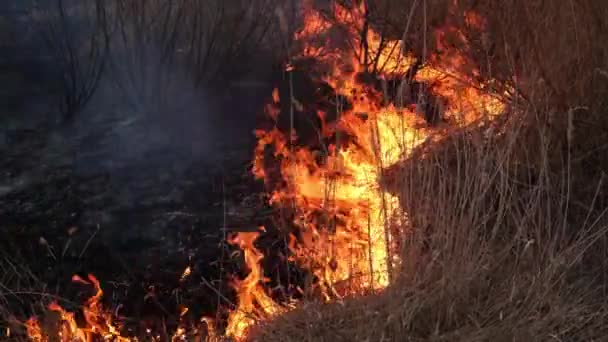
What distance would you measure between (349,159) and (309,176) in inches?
15.6

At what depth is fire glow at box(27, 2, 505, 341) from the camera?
3229 millimetres

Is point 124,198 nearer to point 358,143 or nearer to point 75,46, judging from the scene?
point 358,143

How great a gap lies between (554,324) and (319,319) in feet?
2.88

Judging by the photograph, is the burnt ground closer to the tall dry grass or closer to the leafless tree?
the leafless tree

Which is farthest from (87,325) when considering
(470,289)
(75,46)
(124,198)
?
(75,46)

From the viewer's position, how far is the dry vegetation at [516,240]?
2.69m

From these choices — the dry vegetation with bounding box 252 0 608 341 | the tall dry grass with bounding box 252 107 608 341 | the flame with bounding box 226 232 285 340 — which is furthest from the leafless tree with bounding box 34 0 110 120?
the tall dry grass with bounding box 252 107 608 341

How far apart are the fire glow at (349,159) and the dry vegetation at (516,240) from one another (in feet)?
0.44

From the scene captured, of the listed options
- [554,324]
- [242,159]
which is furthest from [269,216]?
[554,324]

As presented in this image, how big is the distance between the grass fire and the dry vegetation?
1cm

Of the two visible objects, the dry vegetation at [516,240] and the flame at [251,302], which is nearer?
the dry vegetation at [516,240]

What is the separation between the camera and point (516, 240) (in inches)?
116

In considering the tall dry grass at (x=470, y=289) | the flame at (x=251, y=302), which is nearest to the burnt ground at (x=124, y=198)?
the flame at (x=251, y=302)

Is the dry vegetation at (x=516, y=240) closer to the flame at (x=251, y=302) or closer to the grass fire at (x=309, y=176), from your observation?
the grass fire at (x=309, y=176)
